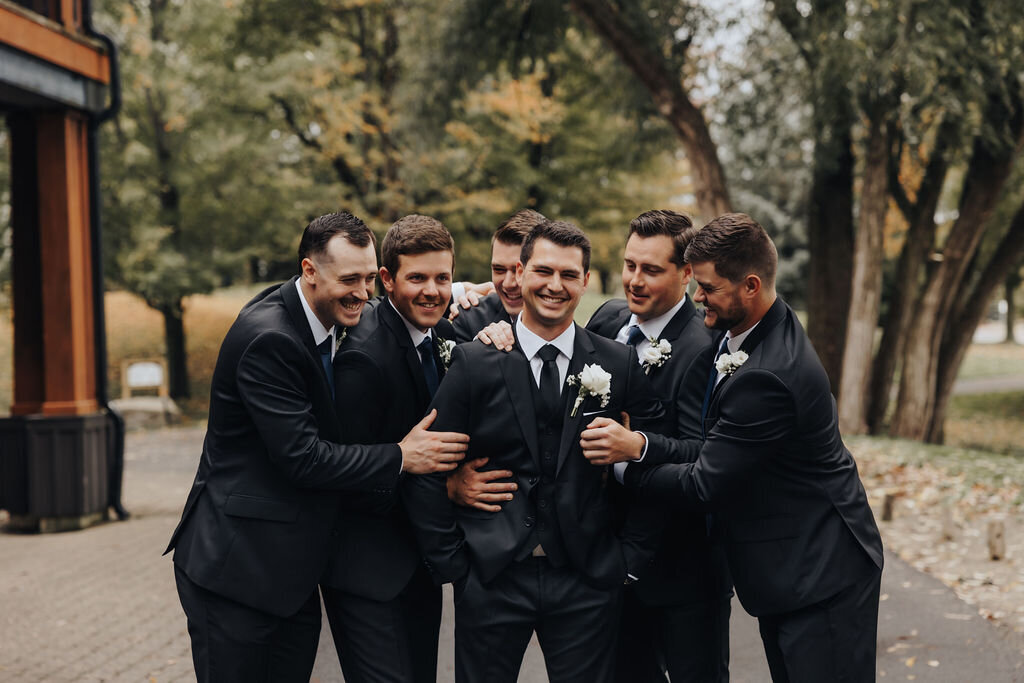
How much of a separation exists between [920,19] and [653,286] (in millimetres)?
7888

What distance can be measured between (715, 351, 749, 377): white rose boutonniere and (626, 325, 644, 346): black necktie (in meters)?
0.66

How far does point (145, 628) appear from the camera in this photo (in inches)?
245

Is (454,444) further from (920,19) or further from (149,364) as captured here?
A: (149,364)

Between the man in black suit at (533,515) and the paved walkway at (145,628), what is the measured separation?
2138mm

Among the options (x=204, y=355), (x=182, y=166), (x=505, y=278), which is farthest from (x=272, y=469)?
(x=204, y=355)

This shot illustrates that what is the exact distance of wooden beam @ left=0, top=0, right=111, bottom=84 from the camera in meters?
8.11

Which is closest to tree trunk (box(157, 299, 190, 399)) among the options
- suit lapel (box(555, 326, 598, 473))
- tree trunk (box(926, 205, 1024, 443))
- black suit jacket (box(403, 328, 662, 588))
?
tree trunk (box(926, 205, 1024, 443))

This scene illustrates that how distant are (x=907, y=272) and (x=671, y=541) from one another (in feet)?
40.4

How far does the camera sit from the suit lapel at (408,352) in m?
3.61

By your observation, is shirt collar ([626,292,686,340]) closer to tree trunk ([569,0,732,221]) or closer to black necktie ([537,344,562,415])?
black necktie ([537,344,562,415])

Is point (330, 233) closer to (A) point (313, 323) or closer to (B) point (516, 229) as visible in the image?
(A) point (313, 323)

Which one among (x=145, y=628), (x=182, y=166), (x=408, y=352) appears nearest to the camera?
(x=408, y=352)

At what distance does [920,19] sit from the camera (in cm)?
985

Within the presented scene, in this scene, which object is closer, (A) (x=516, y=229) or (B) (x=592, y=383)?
(B) (x=592, y=383)
